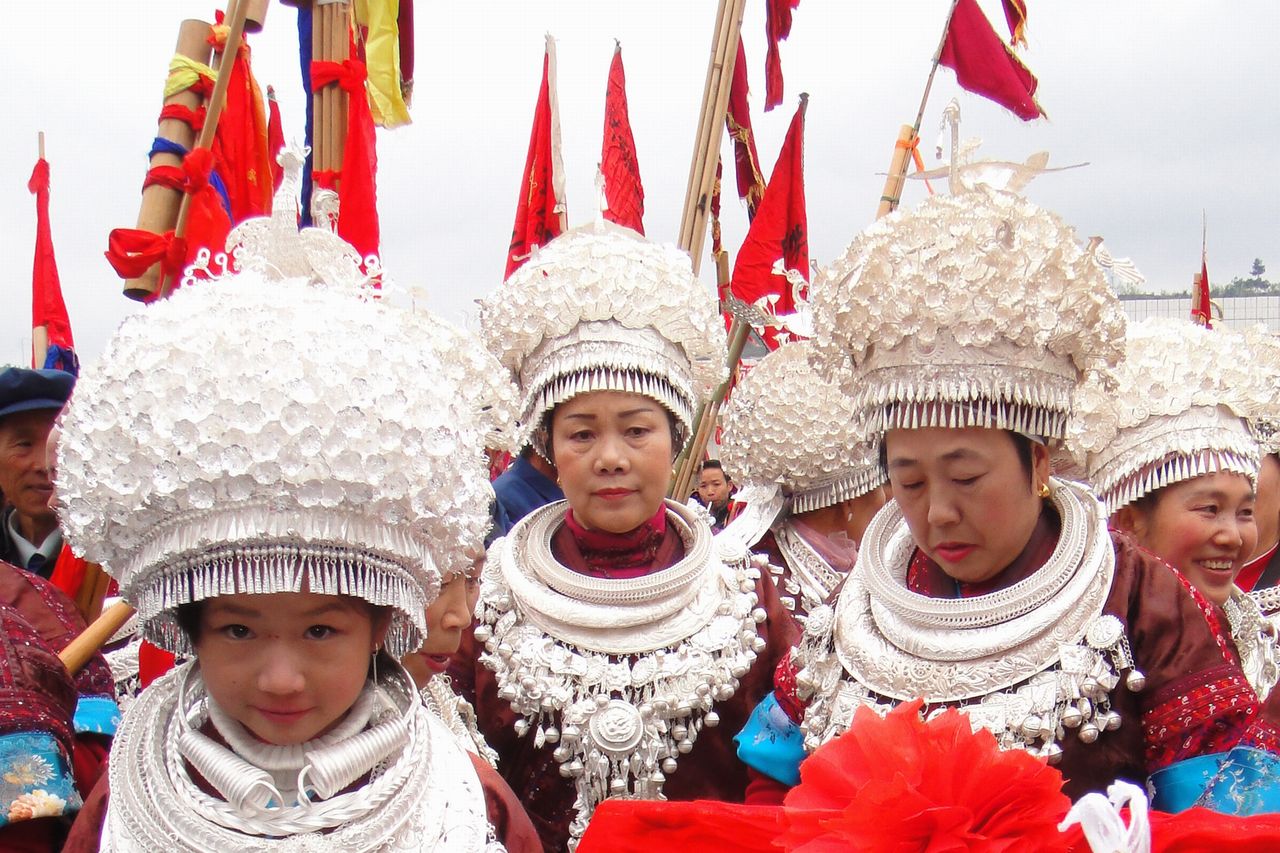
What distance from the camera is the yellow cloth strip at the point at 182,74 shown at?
3895 millimetres

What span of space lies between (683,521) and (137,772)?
5.84ft

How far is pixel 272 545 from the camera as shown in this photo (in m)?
1.87

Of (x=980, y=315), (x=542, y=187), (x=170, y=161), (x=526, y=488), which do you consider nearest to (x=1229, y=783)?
(x=980, y=315)

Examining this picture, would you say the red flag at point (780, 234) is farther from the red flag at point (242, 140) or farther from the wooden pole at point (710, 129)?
the red flag at point (242, 140)

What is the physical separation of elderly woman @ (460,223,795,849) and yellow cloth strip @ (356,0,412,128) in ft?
4.05

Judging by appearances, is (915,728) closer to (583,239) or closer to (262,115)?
(583,239)

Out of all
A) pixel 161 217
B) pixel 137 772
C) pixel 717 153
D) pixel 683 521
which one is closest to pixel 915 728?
pixel 137 772

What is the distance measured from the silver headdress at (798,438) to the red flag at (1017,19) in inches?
92.5

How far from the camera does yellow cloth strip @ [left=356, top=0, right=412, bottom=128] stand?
439cm

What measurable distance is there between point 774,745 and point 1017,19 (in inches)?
181

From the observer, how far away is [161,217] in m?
3.66

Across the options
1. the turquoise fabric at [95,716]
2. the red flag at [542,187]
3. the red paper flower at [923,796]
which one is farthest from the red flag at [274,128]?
the red paper flower at [923,796]

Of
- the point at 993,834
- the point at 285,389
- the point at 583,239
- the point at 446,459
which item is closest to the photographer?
the point at 993,834

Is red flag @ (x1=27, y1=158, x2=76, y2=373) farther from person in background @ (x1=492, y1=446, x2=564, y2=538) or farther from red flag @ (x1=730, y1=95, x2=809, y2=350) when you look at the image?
red flag @ (x1=730, y1=95, x2=809, y2=350)
